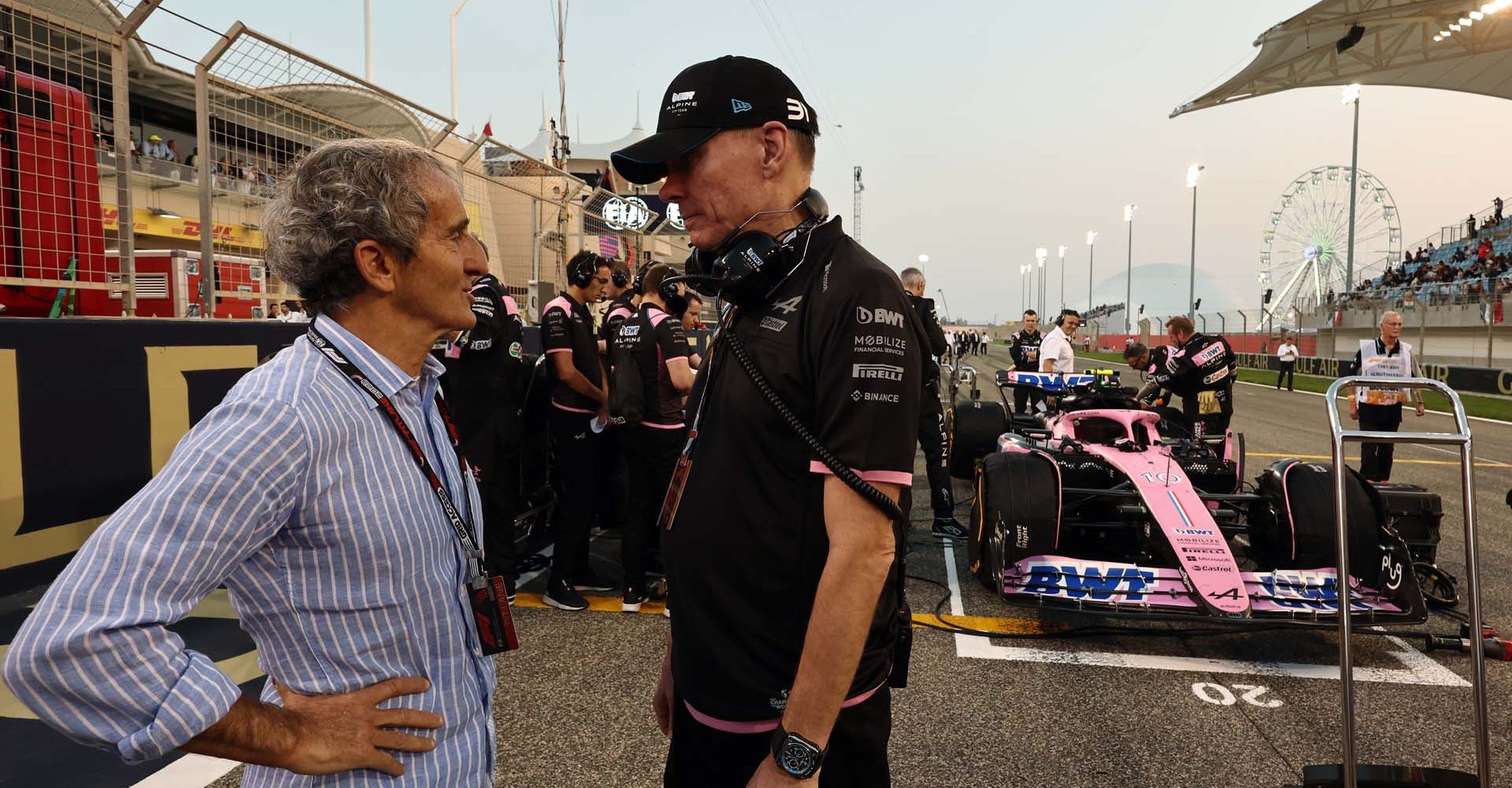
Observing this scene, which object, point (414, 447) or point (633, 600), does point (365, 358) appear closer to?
point (414, 447)

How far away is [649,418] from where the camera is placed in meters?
5.04

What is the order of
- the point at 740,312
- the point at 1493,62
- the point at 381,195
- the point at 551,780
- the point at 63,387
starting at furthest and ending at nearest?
the point at 1493,62 → the point at 63,387 → the point at 551,780 → the point at 740,312 → the point at 381,195

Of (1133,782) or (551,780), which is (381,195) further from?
(1133,782)

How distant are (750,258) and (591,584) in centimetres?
439

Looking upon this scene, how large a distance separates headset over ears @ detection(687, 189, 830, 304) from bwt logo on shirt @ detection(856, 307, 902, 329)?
0.61 ft

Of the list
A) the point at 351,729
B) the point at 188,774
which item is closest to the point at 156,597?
the point at 351,729

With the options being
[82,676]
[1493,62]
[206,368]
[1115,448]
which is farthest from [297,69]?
[1493,62]

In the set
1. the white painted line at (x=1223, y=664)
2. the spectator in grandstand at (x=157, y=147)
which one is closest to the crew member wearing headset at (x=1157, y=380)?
the white painted line at (x=1223, y=664)

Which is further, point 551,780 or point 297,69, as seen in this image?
point 297,69

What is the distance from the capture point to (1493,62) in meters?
31.6

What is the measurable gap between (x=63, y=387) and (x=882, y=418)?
4.64 m

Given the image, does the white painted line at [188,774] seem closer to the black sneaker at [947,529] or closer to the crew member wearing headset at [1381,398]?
the black sneaker at [947,529]

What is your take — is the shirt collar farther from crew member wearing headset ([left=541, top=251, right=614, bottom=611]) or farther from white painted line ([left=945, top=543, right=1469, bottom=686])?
crew member wearing headset ([left=541, top=251, right=614, bottom=611])

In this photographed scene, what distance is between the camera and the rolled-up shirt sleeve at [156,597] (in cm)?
98
